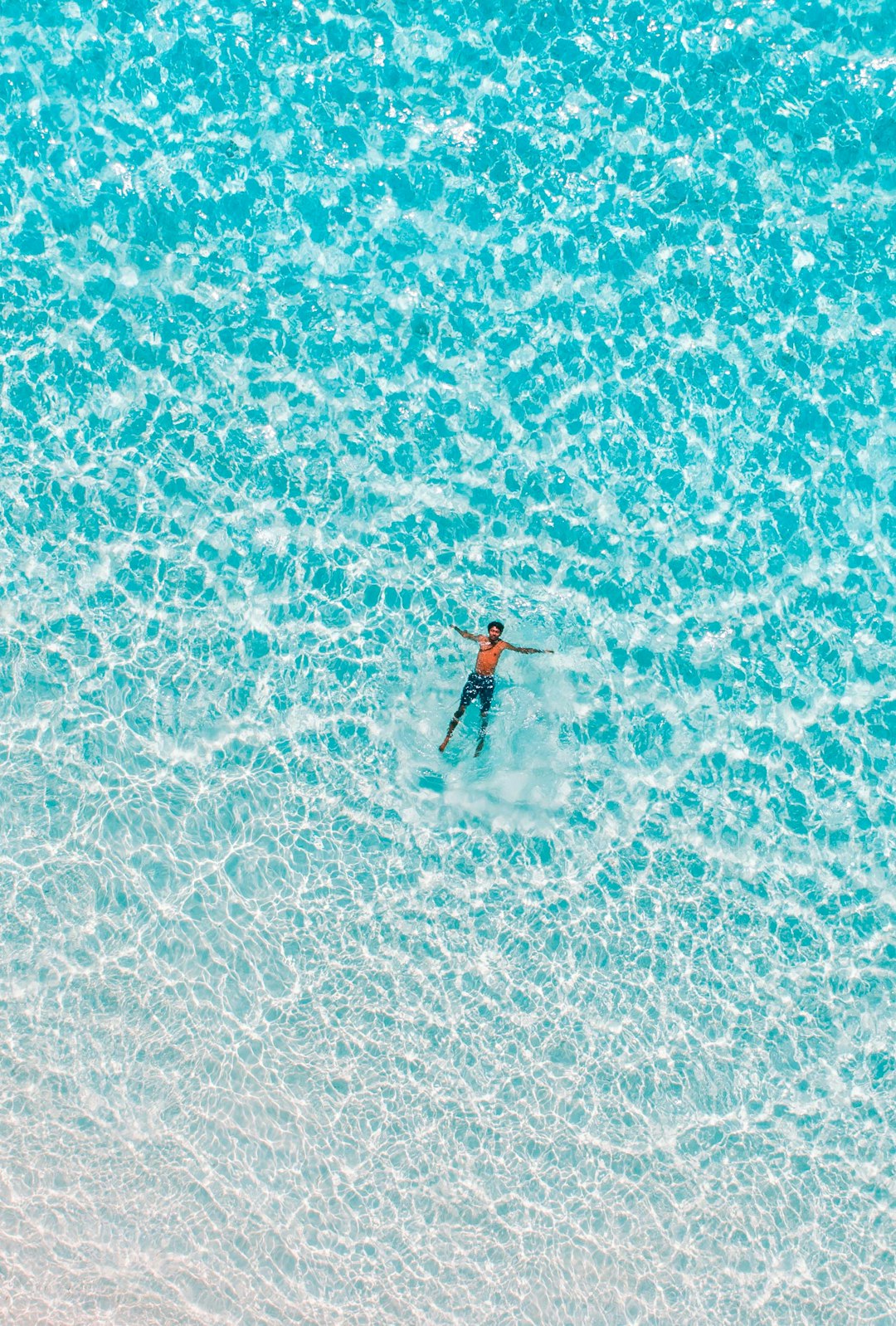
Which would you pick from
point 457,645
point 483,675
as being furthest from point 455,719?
point 457,645

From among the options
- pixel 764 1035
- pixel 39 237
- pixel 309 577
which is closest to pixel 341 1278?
pixel 764 1035

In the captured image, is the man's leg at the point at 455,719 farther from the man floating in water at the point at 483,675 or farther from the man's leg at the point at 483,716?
the man's leg at the point at 483,716

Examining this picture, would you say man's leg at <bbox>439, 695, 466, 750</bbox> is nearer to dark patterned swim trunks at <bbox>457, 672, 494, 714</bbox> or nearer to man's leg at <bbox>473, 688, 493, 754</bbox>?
dark patterned swim trunks at <bbox>457, 672, 494, 714</bbox>

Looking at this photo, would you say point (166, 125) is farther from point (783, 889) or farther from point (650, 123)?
point (783, 889)

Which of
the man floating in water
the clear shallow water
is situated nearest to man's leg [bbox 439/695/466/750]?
the man floating in water

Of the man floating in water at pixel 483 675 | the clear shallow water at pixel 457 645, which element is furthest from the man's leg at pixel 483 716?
the clear shallow water at pixel 457 645

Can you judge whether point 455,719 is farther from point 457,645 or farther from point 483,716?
point 457,645

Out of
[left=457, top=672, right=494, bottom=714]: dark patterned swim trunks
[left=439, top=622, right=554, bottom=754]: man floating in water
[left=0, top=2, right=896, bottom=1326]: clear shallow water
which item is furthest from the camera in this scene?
[left=0, top=2, right=896, bottom=1326]: clear shallow water

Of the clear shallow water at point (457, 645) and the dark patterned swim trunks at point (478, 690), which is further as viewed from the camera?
the clear shallow water at point (457, 645)
